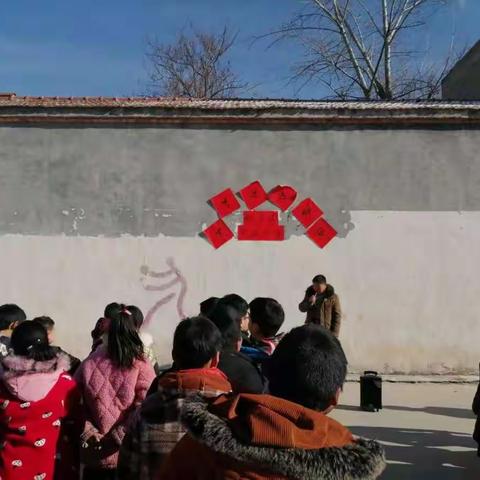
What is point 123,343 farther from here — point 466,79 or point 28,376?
point 466,79

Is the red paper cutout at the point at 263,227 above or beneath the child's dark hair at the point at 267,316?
above

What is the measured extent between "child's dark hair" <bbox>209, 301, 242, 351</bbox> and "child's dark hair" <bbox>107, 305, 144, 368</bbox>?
0.47 m

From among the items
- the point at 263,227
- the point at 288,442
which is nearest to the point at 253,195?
the point at 263,227

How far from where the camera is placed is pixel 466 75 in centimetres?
2036

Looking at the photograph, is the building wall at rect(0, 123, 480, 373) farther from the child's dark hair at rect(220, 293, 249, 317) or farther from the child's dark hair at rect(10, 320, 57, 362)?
the child's dark hair at rect(10, 320, 57, 362)

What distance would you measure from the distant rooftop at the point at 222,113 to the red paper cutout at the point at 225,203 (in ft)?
3.82

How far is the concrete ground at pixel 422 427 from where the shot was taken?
20.1 feet

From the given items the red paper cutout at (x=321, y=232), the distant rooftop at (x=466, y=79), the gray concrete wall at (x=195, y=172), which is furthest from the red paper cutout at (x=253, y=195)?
the distant rooftop at (x=466, y=79)

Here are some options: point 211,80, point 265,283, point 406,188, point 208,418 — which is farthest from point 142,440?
point 211,80

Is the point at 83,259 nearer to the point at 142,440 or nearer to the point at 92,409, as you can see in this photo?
the point at 92,409

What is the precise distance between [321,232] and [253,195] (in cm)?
123

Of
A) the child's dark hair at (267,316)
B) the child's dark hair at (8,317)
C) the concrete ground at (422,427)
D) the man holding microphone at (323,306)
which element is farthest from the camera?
the man holding microphone at (323,306)

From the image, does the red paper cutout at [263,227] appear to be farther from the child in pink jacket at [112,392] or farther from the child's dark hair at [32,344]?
the child's dark hair at [32,344]

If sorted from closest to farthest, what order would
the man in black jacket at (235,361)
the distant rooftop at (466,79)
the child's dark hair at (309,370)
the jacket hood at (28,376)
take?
the child's dark hair at (309,370) < the man in black jacket at (235,361) < the jacket hood at (28,376) < the distant rooftop at (466,79)
